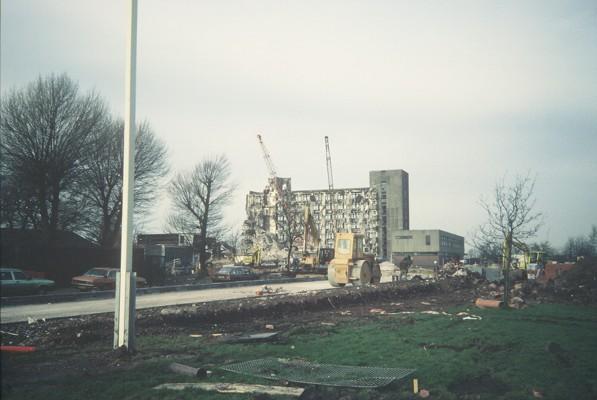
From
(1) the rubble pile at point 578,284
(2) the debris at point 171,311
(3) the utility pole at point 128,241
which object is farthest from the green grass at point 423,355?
(1) the rubble pile at point 578,284

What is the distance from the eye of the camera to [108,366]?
8328 millimetres

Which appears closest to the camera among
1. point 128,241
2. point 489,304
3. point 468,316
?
point 128,241

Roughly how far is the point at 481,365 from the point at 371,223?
131328mm

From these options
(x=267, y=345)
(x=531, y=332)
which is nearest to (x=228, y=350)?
(x=267, y=345)

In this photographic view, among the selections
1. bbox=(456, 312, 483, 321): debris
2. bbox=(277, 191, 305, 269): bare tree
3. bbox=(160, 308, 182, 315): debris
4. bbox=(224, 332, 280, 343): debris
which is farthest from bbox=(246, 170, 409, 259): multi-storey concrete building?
bbox=(224, 332, 280, 343): debris

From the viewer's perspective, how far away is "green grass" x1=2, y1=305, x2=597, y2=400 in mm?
6707

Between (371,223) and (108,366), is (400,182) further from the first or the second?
(108,366)

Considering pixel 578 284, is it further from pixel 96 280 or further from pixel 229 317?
pixel 96 280

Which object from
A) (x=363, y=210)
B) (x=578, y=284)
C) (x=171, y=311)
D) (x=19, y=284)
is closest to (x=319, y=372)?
(x=171, y=311)

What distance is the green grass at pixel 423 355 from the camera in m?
6.71

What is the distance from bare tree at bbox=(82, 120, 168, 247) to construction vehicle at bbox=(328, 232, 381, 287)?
1934cm

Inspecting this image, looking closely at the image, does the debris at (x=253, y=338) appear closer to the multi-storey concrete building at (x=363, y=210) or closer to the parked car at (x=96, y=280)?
the parked car at (x=96, y=280)

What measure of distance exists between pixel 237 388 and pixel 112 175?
3498 centimetres

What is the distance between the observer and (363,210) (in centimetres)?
13912
